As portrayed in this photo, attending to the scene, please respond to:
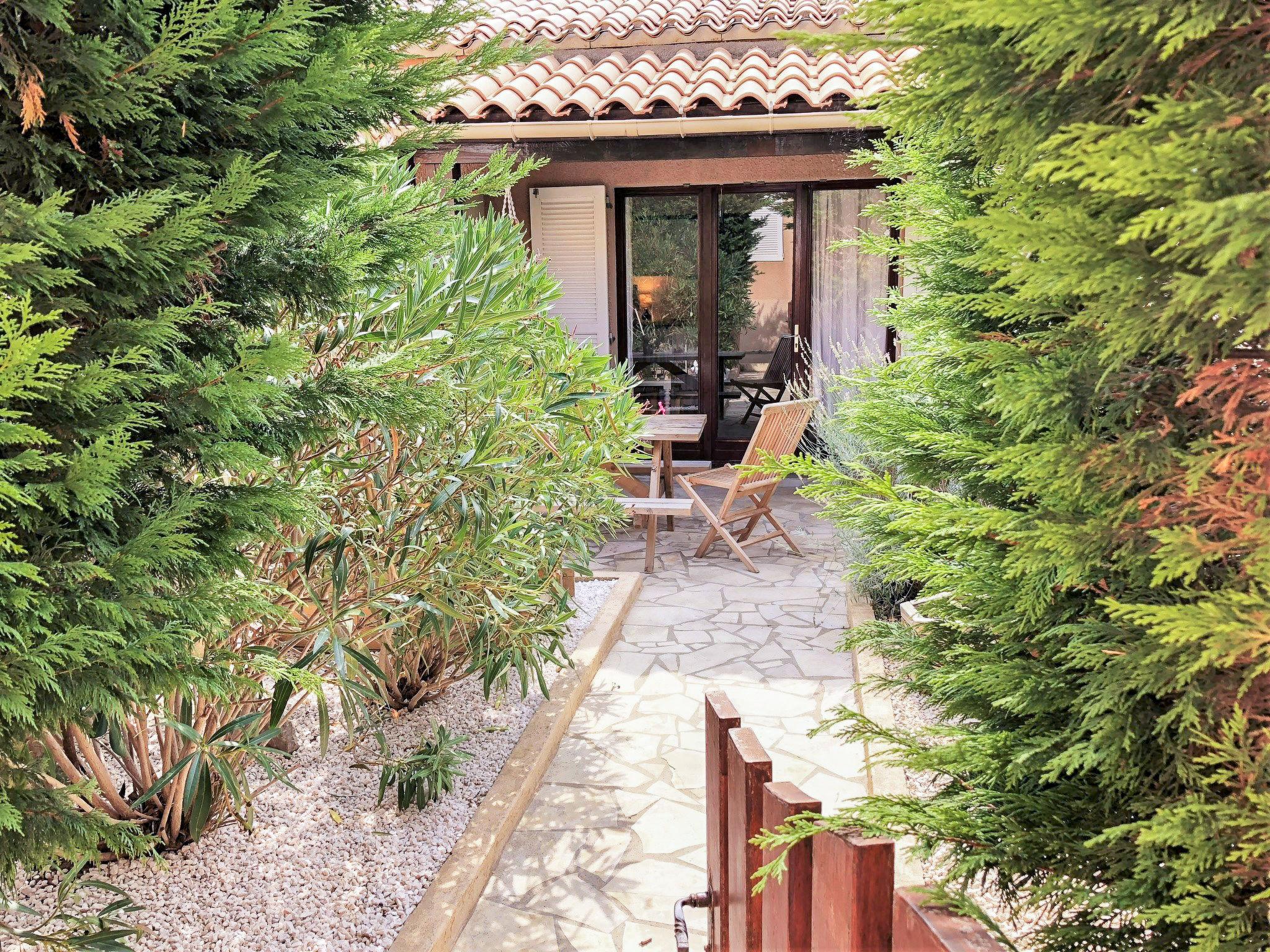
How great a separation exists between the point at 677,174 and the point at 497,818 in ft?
26.2

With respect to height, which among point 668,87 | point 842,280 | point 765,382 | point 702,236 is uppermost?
point 668,87

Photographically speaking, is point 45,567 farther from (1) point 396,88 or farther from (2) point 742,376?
(2) point 742,376

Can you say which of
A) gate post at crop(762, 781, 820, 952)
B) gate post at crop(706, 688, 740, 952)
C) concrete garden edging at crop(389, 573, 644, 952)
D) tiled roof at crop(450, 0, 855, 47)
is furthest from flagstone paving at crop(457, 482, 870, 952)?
tiled roof at crop(450, 0, 855, 47)

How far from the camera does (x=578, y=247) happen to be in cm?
991

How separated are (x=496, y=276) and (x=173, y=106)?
5.78 feet

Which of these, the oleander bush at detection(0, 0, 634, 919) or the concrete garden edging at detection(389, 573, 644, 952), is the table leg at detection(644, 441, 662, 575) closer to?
the concrete garden edging at detection(389, 573, 644, 952)

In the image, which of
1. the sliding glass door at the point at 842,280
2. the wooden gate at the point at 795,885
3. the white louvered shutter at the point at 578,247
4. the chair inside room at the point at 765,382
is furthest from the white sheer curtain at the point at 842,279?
the wooden gate at the point at 795,885

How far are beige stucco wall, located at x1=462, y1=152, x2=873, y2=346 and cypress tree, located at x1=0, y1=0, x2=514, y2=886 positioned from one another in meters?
8.18

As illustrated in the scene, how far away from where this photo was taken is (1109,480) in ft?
3.26

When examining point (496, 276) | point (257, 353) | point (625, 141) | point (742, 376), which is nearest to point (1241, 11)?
point (257, 353)

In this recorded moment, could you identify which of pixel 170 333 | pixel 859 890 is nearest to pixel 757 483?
pixel 170 333

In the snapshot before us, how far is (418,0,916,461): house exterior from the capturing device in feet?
30.7

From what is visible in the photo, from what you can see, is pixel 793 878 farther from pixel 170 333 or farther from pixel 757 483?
pixel 757 483

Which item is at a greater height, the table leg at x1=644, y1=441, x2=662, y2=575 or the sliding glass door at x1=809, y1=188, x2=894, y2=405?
the sliding glass door at x1=809, y1=188, x2=894, y2=405
